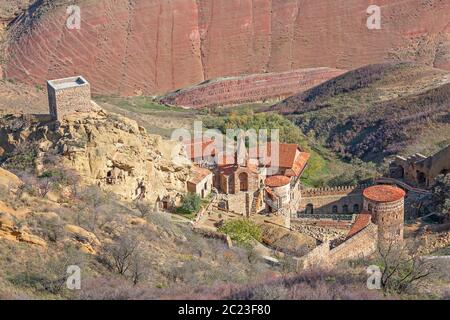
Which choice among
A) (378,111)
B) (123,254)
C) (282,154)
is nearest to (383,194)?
(282,154)

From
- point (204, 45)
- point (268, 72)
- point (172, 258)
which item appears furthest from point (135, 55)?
point (172, 258)

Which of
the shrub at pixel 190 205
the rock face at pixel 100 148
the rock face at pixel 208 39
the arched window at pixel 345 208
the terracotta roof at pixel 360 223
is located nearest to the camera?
the rock face at pixel 100 148

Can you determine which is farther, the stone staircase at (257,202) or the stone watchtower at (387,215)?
the stone staircase at (257,202)

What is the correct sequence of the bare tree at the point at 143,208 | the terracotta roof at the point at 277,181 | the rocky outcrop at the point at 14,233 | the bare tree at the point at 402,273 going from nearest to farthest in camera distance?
the bare tree at the point at 402,273, the rocky outcrop at the point at 14,233, the bare tree at the point at 143,208, the terracotta roof at the point at 277,181

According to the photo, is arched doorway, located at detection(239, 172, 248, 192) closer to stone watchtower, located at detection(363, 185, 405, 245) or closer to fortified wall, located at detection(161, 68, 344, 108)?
stone watchtower, located at detection(363, 185, 405, 245)

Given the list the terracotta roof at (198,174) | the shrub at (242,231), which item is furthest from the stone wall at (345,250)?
the terracotta roof at (198,174)

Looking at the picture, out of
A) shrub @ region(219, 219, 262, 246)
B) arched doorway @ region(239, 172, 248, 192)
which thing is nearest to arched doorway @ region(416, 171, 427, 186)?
arched doorway @ region(239, 172, 248, 192)

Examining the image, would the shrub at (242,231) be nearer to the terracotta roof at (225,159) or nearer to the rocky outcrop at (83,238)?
the terracotta roof at (225,159)

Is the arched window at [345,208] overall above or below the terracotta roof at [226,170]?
below

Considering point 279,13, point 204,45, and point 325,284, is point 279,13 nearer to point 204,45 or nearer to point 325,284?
point 204,45
